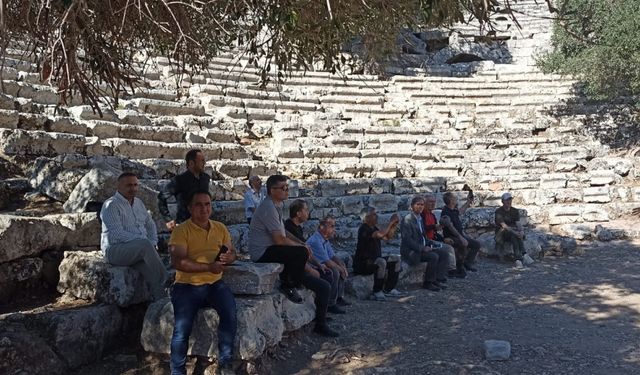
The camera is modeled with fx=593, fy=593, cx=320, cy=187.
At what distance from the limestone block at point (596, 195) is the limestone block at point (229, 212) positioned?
8.22 meters

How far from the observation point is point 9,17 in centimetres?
455

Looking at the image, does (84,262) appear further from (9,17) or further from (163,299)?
(9,17)

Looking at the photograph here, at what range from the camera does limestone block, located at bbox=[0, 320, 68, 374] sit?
3.85 m

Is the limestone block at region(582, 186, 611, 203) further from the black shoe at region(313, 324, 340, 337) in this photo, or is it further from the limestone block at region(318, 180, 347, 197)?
the black shoe at region(313, 324, 340, 337)

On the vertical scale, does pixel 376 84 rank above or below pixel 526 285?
above

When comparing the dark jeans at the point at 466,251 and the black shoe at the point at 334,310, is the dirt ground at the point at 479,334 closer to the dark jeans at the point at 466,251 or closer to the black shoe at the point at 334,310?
the black shoe at the point at 334,310

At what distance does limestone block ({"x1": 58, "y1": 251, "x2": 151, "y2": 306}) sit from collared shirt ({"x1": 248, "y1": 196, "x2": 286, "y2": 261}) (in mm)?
1063

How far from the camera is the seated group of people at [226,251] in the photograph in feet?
13.8

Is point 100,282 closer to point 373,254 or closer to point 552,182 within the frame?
point 373,254

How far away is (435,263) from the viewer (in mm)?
7840


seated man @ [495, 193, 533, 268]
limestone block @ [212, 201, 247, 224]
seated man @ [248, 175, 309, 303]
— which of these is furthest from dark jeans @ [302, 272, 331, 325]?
seated man @ [495, 193, 533, 268]

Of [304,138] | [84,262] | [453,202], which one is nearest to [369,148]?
[304,138]

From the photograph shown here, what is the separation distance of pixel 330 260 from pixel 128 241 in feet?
7.58

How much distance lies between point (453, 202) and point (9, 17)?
6.63 meters
